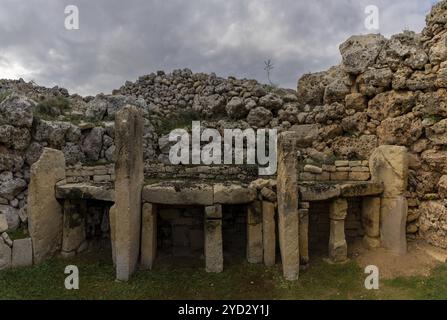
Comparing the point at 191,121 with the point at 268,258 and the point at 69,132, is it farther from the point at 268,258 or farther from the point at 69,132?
the point at 268,258

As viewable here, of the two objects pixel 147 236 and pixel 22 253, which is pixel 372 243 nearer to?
pixel 147 236

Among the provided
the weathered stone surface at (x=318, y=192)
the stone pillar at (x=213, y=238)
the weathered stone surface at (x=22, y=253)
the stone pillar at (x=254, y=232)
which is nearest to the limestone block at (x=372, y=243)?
the weathered stone surface at (x=318, y=192)

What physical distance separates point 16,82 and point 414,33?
559 inches

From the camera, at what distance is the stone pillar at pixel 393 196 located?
694 centimetres

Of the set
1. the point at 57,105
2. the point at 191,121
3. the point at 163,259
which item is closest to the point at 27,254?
the point at 163,259

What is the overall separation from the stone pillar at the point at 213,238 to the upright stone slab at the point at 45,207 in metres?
3.57

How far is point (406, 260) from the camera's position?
22.2ft

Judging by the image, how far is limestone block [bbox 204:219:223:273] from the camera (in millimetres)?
6340

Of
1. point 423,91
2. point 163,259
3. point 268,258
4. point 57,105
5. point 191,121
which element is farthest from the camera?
point 191,121

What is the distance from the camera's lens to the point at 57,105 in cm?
968

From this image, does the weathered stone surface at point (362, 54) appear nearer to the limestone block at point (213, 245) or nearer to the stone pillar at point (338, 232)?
the stone pillar at point (338, 232)

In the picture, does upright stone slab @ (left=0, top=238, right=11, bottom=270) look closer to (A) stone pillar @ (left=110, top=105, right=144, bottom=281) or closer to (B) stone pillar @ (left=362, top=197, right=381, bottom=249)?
(A) stone pillar @ (left=110, top=105, right=144, bottom=281)

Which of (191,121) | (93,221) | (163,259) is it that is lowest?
(163,259)

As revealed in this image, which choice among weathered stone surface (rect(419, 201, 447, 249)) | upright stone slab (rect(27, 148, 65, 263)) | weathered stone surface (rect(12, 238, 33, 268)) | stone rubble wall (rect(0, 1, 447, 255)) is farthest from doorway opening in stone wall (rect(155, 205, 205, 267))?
weathered stone surface (rect(419, 201, 447, 249))
